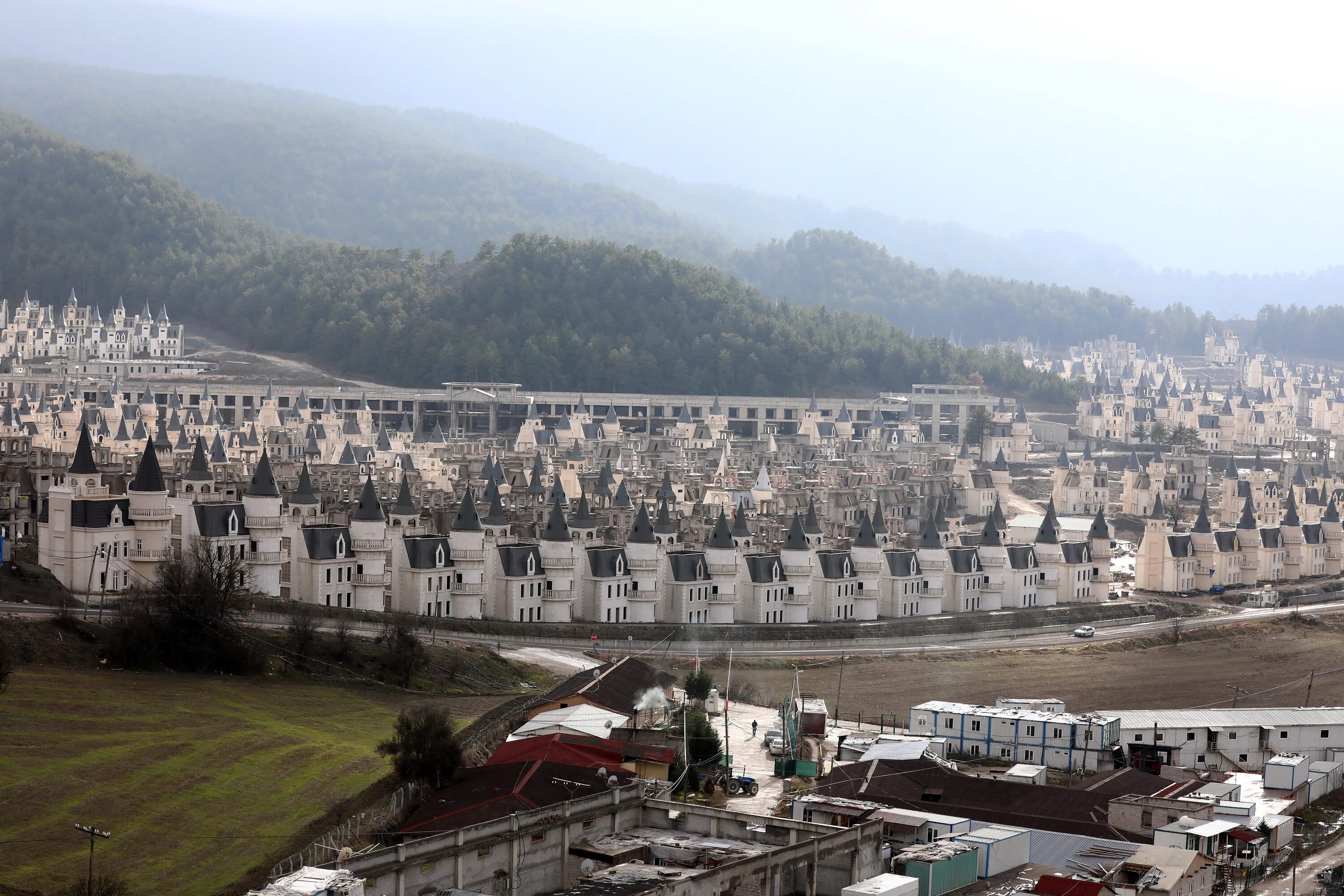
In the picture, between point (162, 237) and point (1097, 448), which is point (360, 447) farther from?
point (162, 237)

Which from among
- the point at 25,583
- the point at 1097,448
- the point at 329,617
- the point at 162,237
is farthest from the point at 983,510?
the point at 162,237

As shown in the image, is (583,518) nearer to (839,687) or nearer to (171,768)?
(839,687)

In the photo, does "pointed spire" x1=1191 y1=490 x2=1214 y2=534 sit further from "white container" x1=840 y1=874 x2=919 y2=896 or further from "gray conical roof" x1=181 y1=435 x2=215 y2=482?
"white container" x1=840 y1=874 x2=919 y2=896

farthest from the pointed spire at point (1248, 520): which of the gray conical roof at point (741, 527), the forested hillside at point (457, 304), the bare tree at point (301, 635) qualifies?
the forested hillside at point (457, 304)

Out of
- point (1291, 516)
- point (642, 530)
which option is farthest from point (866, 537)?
point (1291, 516)

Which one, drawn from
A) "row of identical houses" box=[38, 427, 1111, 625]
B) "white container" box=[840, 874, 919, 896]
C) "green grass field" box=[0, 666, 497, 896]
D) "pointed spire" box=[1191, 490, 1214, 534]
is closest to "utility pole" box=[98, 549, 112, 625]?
"row of identical houses" box=[38, 427, 1111, 625]

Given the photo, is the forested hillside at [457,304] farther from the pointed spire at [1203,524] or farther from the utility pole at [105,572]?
the utility pole at [105,572]

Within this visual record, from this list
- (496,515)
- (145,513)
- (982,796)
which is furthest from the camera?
(496,515)
